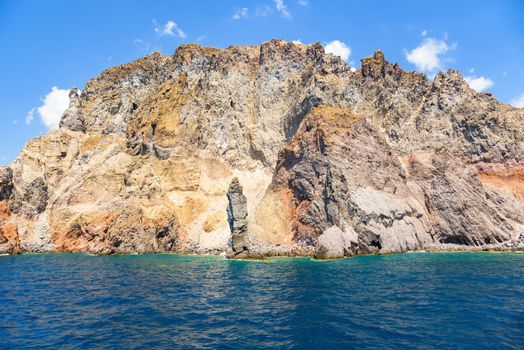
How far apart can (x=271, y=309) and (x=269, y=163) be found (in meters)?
70.2

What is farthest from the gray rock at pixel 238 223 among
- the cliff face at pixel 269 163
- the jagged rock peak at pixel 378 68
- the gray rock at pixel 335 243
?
the jagged rock peak at pixel 378 68

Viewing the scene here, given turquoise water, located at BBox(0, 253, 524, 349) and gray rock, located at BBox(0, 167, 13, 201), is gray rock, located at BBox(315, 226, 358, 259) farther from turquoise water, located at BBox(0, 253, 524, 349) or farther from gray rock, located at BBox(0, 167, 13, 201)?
gray rock, located at BBox(0, 167, 13, 201)

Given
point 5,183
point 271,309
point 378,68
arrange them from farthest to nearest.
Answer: point 378,68 < point 5,183 < point 271,309

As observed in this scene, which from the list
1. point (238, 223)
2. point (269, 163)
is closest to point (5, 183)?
point (238, 223)

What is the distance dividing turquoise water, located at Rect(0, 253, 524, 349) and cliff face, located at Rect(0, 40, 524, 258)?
922 inches

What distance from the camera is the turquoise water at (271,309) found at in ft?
61.2

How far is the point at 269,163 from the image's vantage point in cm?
9412

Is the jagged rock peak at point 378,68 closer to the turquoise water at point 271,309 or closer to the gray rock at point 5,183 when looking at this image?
the turquoise water at point 271,309

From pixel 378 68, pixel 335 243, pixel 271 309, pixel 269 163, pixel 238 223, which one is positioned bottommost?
pixel 271 309

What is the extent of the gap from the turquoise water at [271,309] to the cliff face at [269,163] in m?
23.4

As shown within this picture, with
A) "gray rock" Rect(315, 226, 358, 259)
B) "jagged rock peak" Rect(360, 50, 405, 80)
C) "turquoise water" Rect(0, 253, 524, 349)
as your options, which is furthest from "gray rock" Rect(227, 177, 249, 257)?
"jagged rock peak" Rect(360, 50, 405, 80)

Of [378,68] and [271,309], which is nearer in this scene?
[271,309]

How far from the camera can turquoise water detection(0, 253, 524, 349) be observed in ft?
61.2

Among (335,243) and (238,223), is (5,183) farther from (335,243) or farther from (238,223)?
(335,243)
